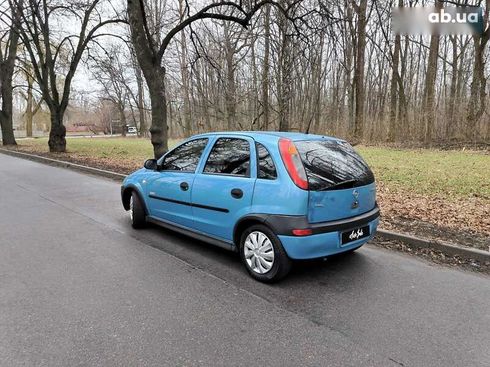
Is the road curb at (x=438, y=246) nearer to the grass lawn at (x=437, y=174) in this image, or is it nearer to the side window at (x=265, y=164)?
the side window at (x=265, y=164)

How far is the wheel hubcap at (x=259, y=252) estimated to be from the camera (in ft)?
12.4

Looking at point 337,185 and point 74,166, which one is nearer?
point 337,185

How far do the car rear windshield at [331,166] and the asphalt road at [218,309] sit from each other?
42.3 inches

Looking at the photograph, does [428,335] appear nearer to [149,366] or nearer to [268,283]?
[268,283]

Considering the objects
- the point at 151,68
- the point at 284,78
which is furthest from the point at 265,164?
the point at 284,78

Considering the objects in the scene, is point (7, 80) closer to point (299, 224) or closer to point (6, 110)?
point (6, 110)

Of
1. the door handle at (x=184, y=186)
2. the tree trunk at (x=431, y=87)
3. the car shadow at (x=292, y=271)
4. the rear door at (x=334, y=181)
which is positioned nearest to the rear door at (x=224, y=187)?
the door handle at (x=184, y=186)

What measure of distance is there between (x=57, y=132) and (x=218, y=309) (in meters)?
19.1

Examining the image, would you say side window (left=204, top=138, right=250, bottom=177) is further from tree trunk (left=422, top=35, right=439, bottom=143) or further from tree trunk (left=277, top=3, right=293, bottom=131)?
tree trunk (left=422, top=35, right=439, bottom=143)

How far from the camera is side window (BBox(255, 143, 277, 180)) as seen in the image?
3.73 meters

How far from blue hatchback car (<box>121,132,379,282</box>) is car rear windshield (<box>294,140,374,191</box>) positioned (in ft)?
0.04

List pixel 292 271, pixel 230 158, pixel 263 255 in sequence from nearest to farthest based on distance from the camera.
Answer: pixel 263 255, pixel 292 271, pixel 230 158

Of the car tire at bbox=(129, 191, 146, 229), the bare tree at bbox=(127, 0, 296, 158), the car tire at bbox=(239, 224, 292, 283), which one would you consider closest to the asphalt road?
the car tire at bbox=(239, 224, 292, 283)

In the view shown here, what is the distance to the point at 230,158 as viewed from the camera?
13.9ft
